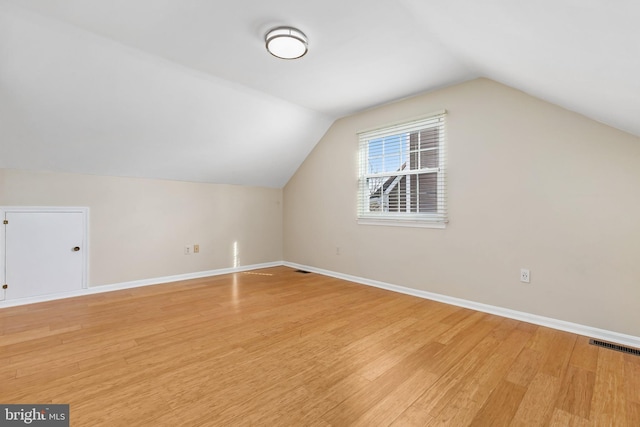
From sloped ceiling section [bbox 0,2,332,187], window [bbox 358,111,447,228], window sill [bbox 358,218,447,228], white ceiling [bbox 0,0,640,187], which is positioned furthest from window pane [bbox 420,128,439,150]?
sloped ceiling section [bbox 0,2,332,187]

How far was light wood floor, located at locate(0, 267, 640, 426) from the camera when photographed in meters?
1.41

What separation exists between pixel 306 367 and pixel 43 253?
10.4 feet

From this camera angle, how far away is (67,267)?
10.6ft

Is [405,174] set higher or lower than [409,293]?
higher

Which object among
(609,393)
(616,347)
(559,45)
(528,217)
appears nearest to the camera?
(559,45)

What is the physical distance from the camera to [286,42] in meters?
2.21

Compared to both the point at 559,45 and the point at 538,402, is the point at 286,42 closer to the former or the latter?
the point at 559,45

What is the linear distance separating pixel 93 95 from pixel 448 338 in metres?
3.62

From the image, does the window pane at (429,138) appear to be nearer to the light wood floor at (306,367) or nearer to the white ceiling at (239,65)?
the white ceiling at (239,65)

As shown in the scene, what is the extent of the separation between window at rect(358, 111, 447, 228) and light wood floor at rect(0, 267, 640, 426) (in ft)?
3.71

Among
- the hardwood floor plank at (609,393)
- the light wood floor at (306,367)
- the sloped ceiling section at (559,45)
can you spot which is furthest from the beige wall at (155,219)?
the hardwood floor plank at (609,393)

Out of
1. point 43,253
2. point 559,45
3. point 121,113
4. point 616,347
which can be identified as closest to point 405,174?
point 559,45

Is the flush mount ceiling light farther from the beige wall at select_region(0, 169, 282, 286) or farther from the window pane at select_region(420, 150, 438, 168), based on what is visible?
the beige wall at select_region(0, 169, 282, 286)

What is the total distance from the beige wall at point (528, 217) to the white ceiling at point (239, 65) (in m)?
0.21
